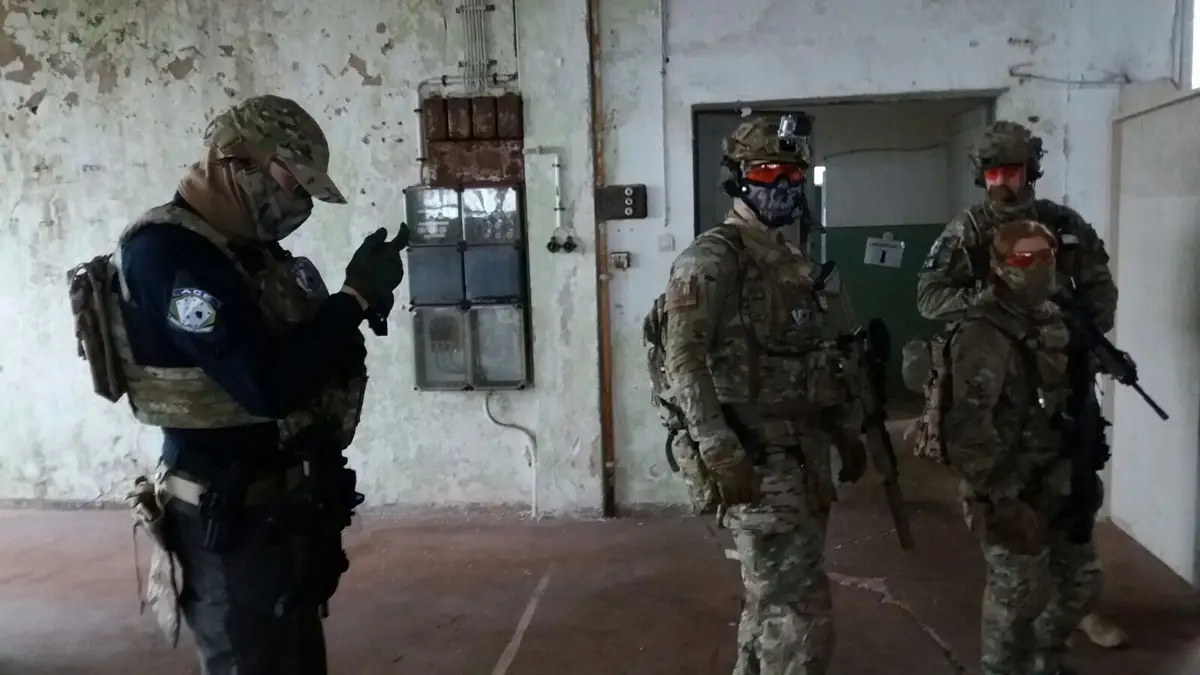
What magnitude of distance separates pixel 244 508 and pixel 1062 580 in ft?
7.12

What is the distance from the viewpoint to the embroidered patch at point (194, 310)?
158cm

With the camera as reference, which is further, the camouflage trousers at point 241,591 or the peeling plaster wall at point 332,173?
the peeling plaster wall at point 332,173

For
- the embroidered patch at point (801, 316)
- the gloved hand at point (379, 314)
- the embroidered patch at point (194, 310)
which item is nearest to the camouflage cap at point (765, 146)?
the embroidered patch at point (801, 316)

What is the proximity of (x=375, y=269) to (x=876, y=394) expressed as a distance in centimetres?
138

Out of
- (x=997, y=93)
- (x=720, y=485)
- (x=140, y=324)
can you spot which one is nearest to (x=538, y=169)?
(x=997, y=93)

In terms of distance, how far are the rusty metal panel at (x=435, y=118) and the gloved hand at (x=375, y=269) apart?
249 centimetres

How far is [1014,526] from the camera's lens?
91.9 inches

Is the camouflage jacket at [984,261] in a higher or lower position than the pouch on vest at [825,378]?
higher

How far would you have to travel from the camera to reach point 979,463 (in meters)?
2.34

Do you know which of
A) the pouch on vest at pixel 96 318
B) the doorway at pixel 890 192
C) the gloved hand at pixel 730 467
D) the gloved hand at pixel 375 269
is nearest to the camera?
the pouch on vest at pixel 96 318

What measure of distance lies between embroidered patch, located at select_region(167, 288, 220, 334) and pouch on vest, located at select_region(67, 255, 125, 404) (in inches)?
8.7

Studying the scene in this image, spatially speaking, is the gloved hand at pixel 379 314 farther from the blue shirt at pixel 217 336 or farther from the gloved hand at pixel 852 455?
the gloved hand at pixel 852 455

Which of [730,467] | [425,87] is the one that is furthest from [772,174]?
[425,87]

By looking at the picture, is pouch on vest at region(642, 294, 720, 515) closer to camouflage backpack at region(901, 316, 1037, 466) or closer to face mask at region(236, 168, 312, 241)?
camouflage backpack at region(901, 316, 1037, 466)
